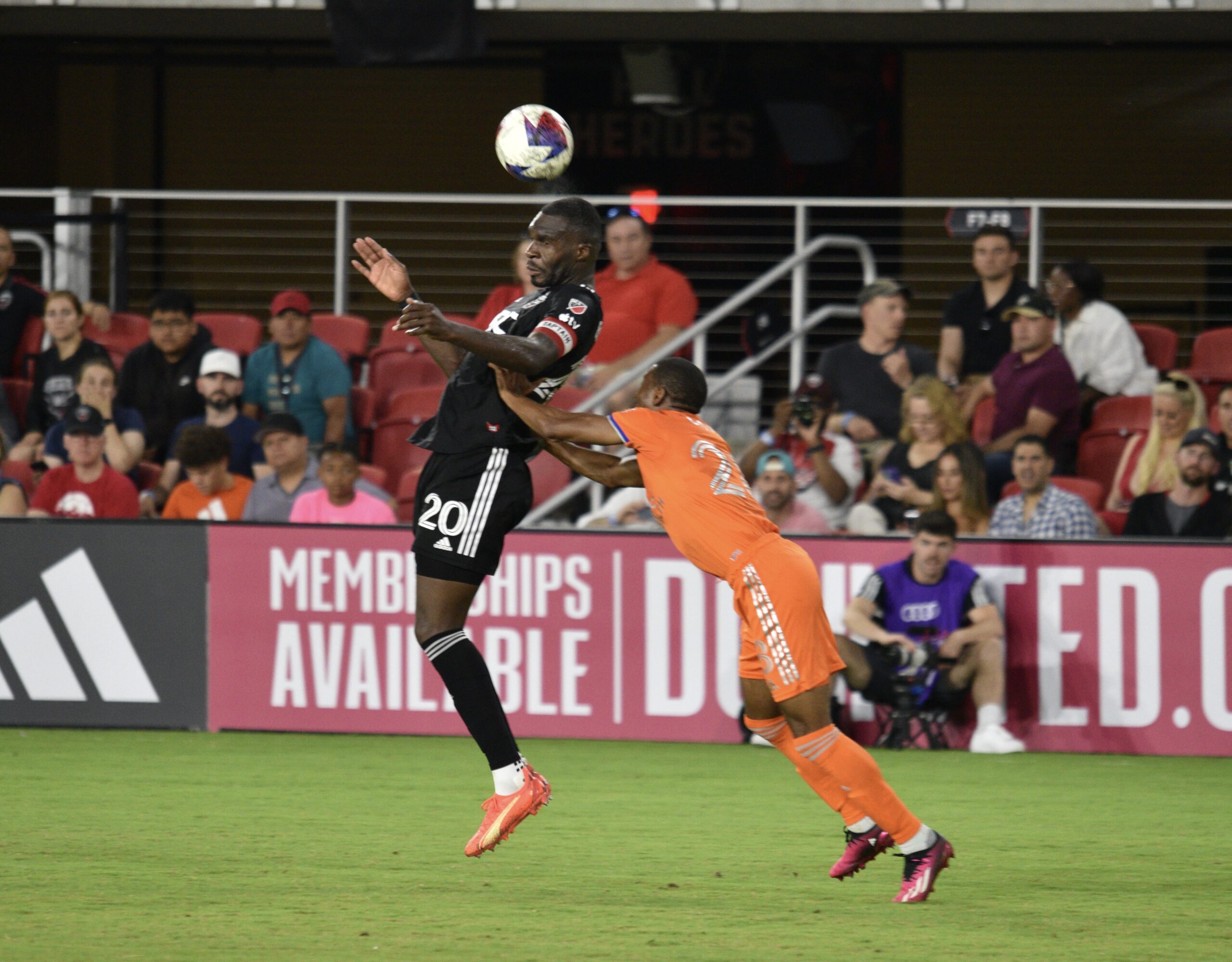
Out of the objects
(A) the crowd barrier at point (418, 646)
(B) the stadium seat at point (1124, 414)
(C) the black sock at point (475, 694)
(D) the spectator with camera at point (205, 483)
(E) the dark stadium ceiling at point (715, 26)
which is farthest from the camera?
(E) the dark stadium ceiling at point (715, 26)

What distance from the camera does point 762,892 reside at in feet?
18.9

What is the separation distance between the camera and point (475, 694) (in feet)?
20.3

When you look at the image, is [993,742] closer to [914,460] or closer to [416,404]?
[914,460]

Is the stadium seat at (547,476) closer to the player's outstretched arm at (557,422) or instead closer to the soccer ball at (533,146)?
the soccer ball at (533,146)

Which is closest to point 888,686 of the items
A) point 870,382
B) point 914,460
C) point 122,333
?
point 914,460

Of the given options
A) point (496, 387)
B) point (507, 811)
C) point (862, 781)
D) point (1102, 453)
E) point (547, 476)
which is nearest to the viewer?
point (862, 781)

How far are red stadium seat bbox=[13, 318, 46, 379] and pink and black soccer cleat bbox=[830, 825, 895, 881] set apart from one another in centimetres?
863

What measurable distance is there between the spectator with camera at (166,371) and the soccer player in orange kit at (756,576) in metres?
6.18

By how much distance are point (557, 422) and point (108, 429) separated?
6.08 m

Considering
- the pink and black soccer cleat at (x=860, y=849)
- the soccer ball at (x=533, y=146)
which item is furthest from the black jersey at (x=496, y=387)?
the pink and black soccer cleat at (x=860, y=849)

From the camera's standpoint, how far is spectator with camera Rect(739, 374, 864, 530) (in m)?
10.8

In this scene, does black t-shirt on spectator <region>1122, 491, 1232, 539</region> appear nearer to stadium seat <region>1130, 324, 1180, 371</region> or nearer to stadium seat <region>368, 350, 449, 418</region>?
stadium seat <region>1130, 324, 1180, 371</region>

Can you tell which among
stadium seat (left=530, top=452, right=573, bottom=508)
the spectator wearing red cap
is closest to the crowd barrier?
stadium seat (left=530, top=452, right=573, bottom=508)

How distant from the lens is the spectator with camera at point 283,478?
1074cm
